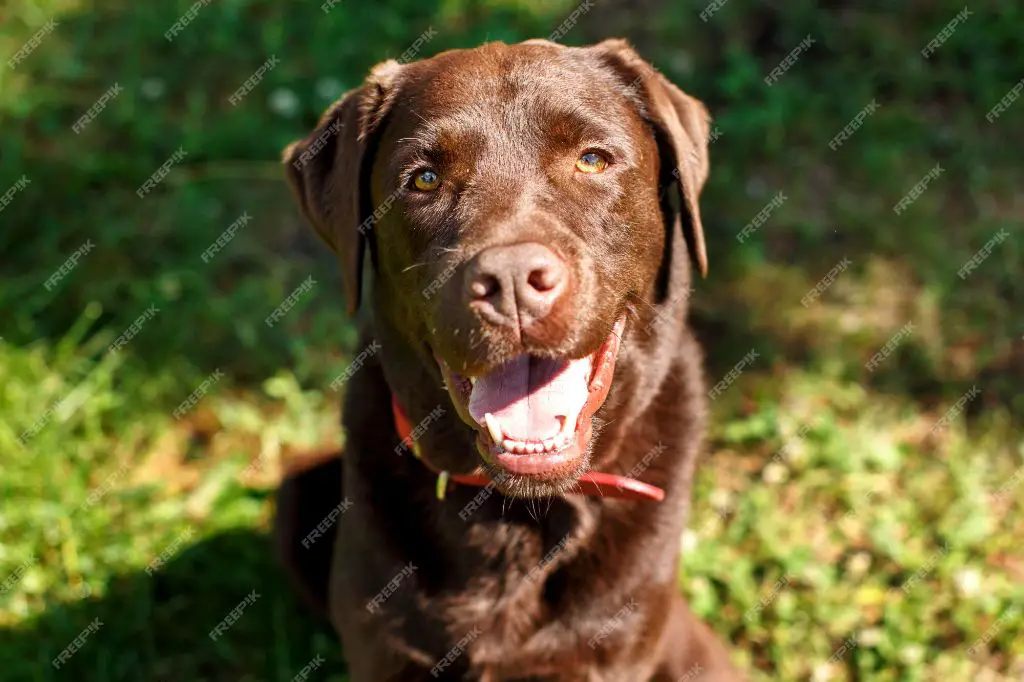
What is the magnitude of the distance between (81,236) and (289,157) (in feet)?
7.37

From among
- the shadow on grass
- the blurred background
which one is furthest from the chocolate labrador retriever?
the blurred background

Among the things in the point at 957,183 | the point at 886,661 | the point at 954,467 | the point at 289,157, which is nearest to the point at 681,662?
the point at 886,661

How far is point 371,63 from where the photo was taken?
17.4ft

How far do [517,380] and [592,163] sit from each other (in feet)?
1.92

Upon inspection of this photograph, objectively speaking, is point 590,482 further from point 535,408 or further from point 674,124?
→ point 674,124

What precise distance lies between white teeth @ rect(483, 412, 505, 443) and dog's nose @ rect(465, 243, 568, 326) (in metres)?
0.28

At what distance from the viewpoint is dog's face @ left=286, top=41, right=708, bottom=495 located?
2441 mm

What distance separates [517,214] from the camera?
8.34 ft

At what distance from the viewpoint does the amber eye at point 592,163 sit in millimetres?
2721

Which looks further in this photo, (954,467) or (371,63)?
(371,63)

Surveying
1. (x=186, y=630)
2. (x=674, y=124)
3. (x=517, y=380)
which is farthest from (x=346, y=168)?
(x=186, y=630)

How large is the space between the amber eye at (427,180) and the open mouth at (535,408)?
1.44ft

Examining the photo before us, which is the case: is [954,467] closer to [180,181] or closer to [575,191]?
[575,191]

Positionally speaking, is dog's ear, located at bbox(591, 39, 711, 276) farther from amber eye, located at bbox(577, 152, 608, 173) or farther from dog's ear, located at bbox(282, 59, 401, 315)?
dog's ear, located at bbox(282, 59, 401, 315)
